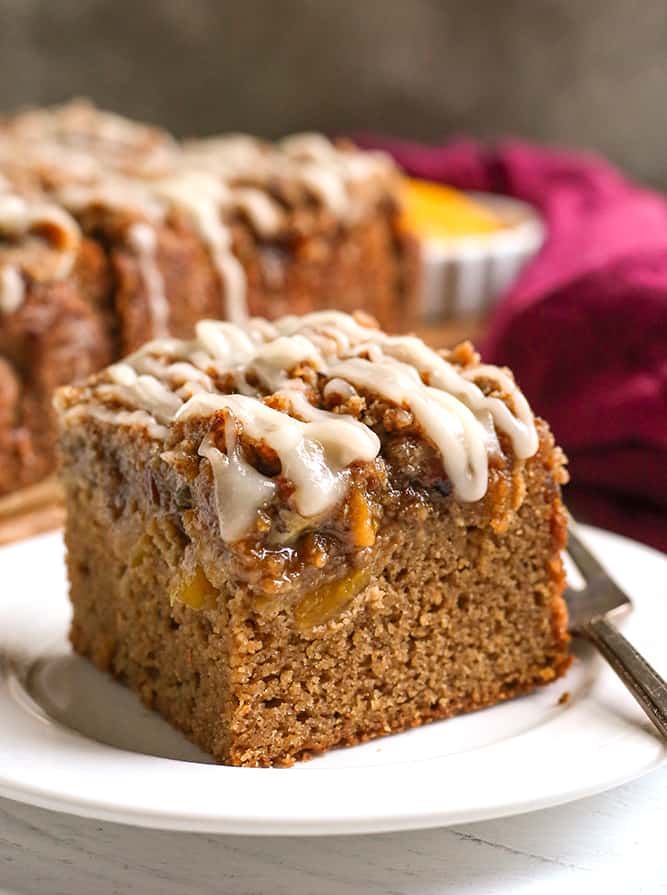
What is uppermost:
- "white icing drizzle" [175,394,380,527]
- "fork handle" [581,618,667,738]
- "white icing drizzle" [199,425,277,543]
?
"white icing drizzle" [175,394,380,527]

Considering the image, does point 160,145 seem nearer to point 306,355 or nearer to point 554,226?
point 554,226

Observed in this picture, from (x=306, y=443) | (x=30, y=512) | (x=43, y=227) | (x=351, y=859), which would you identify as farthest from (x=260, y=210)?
(x=351, y=859)

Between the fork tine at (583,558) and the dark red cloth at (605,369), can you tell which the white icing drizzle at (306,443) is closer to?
the fork tine at (583,558)

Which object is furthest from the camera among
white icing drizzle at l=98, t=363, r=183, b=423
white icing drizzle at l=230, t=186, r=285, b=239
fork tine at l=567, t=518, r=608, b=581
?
white icing drizzle at l=230, t=186, r=285, b=239

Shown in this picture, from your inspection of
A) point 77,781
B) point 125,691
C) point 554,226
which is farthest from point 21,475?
point 554,226

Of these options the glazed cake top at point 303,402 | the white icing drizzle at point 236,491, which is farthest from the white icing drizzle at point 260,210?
the white icing drizzle at point 236,491

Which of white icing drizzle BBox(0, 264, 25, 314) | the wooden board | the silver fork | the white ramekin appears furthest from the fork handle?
the white ramekin

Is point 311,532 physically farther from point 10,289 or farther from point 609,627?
point 10,289

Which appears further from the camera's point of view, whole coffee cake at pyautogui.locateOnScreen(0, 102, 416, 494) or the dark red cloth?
whole coffee cake at pyautogui.locateOnScreen(0, 102, 416, 494)

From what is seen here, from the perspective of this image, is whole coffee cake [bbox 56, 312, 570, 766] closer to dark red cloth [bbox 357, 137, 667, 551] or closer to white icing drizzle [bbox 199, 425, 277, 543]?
white icing drizzle [bbox 199, 425, 277, 543]
